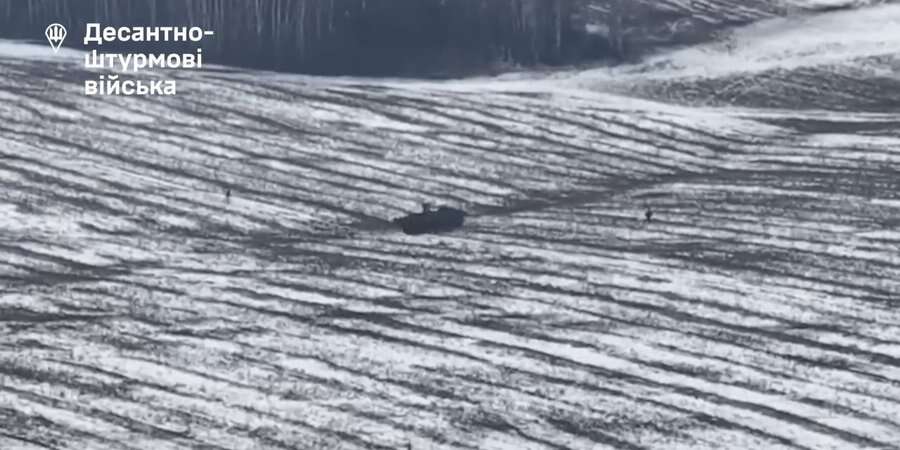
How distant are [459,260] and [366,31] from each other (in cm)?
2326

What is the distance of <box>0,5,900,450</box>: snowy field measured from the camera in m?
25.5

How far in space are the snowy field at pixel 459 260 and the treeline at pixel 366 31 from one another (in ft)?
8.15

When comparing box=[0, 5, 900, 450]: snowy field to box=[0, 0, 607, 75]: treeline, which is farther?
box=[0, 0, 607, 75]: treeline

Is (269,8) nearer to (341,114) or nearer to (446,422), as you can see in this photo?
(341,114)

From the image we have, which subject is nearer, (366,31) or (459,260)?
(459,260)

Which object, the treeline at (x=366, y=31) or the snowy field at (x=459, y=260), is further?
the treeline at (x=366, y=31)

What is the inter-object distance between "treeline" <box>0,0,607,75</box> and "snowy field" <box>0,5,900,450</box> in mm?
2484

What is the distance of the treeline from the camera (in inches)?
2189

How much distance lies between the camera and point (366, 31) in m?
56.3

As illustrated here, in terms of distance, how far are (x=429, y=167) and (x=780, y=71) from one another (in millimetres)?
16675

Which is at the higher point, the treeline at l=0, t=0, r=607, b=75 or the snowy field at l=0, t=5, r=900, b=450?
the treeline at l=0, t=0, r=607, b=75

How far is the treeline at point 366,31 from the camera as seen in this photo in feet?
182

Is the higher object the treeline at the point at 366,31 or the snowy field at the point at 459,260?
the treeline at the point at 366,31

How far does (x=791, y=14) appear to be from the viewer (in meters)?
60.1
